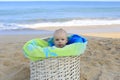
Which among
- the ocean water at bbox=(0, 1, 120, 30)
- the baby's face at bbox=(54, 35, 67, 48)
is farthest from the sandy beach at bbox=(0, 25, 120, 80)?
the ocean water at bbox=(0, 1, 120, 30)

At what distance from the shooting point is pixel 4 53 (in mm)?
5160

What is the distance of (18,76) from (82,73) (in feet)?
2.80

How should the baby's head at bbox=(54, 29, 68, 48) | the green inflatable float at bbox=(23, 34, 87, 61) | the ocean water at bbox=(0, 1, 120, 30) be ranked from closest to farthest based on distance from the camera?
1. the green inflatable float at bbox=(23, 34, 87, 61)
2. the baby's head at bbox=(54, 29, 68, 48)
3. the ocean water at bbox=(0, 1, 120, 30)

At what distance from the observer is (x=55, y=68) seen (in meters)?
3.13

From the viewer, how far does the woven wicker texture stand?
312cm

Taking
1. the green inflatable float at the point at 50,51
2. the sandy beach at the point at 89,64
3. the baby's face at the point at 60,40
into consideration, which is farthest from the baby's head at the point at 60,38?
the sandy beach at the point at 89,64

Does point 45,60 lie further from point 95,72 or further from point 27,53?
point 95,72

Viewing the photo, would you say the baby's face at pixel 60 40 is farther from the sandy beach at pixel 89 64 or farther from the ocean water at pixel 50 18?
the ocean water at pixel 50 18

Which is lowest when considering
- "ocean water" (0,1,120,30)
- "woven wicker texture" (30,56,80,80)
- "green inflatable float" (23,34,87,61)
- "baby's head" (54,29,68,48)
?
"ocean water" (0,1,120,30)

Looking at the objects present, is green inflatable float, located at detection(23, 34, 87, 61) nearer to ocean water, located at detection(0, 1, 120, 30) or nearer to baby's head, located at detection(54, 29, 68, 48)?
baby's head, located at detection(54, 29, 68, 48)

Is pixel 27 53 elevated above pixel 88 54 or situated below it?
above

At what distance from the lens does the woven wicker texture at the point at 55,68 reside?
10.3 feet

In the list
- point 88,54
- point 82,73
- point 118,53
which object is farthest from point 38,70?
point 118,53

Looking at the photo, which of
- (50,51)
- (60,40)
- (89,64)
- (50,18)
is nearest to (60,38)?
(60,40)
